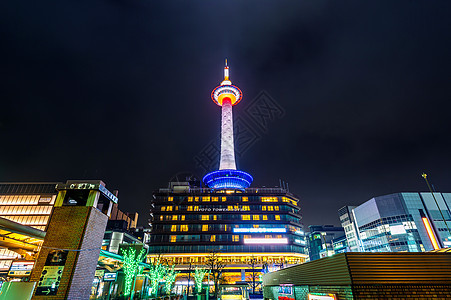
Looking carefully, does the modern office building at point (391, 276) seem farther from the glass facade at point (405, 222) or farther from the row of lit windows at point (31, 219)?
the row of lit windows at point (31, 219)

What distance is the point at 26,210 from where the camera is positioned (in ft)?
237

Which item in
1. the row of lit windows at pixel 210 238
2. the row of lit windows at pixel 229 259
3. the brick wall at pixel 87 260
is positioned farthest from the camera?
the row of lit windows at pixel 210 238

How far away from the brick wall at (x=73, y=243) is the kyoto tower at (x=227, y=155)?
252 ft

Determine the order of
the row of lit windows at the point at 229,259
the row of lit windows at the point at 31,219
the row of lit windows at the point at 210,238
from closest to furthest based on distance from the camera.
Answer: the row of lit windows at the point at 31,219, the row of lit windows at the point at 229,259, the row of lit windows at the point at 210,238

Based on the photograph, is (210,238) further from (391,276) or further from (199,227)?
(391,276)

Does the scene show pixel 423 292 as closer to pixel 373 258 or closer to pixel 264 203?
pixel 373 258

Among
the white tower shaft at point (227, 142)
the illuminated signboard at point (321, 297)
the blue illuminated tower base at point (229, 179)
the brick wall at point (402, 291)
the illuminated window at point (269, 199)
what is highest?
the white tower shaft at point (227, 142)

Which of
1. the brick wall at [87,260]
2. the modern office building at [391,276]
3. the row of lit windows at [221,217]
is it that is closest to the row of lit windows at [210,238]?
the row of lit windows at [221,217]

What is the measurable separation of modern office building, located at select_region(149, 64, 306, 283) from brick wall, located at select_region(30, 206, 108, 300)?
60.3 metres

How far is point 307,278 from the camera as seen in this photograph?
17.8 meters

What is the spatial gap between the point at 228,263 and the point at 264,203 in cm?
2329

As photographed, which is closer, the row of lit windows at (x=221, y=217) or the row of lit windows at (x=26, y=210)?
the row of lit windows at (x=26, y=210)

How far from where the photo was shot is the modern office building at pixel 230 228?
248 feet

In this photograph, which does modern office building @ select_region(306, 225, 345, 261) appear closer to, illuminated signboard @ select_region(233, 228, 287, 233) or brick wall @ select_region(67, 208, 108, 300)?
illuminated signboard @ select_region(233, 228, 287, 233)
